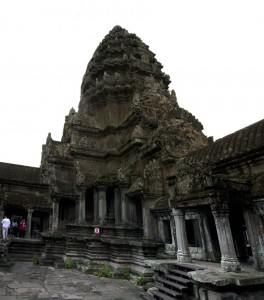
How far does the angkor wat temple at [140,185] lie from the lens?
8.58m

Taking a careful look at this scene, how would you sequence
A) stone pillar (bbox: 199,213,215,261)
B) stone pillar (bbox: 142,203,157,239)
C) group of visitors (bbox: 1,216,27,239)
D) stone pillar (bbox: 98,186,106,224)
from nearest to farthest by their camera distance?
stone pillar (bbox: 199,213,215,261) → stone pillar (bbox: 142,203,157,239) → group of visitors (bbox: 1,216,27,239) → stone pillar (bbox: 98,186,106,224)

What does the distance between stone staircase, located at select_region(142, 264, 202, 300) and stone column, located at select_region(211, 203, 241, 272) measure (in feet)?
3.98

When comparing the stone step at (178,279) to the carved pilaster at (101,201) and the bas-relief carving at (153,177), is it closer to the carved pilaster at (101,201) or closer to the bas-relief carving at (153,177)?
the bas-relief carving at (153,177)

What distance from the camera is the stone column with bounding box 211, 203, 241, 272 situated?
24.3 ft

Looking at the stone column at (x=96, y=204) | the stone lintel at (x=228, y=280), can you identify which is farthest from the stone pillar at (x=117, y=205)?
the stone lintel at (x=228, y=280)

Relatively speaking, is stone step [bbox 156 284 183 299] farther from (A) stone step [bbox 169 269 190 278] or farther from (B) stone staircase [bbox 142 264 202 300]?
(A) stone step [bbox 169 269 190 278]

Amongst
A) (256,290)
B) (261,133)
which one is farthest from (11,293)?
(261,133)

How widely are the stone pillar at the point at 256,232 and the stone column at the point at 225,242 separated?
1183mm

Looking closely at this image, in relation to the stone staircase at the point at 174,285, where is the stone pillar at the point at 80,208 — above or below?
above

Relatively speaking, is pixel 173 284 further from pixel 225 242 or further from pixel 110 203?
pixel 110 203

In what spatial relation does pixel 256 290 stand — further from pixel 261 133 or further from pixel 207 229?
pixel 261 133

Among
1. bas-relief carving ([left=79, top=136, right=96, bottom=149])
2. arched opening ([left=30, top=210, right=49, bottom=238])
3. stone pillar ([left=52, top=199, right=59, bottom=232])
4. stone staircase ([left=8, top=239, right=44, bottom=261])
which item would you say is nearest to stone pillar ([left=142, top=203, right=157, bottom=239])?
stone pillar ([left=52, top=199, right=59, bottom=232])

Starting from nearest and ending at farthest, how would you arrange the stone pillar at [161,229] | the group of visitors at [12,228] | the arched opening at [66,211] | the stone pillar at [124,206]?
the stone pillar at [161,229] → the group of visitors at [12,228] → the stone pillar at [124,206] → the arched opening at [66,211]

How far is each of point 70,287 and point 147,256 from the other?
12.6 feet
